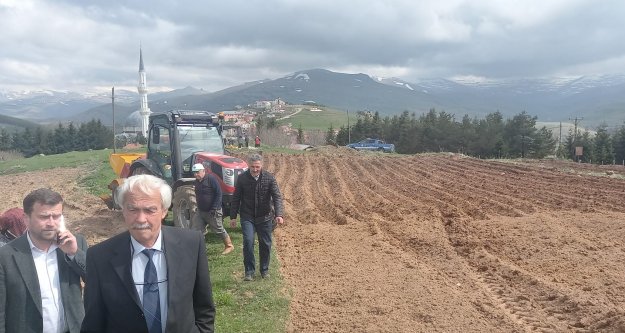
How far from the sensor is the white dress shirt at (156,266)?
2.30m

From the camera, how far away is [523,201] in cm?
1289

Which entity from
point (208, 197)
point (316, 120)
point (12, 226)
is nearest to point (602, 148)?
point (208, 197)

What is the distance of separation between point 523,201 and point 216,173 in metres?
8.26

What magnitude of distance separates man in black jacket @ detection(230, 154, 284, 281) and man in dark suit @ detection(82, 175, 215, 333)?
412cm

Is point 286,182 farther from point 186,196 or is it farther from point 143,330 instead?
point 143,330

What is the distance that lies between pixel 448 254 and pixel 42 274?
21.0 feet

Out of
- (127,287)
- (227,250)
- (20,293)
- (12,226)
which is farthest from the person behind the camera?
(227,250)

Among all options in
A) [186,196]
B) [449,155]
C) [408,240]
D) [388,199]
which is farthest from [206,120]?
[449,155]

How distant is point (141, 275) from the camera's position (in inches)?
90.9

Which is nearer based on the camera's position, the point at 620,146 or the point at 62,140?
the point at 620,146

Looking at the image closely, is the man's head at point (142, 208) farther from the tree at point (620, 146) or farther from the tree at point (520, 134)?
the tree at point (520, 134)

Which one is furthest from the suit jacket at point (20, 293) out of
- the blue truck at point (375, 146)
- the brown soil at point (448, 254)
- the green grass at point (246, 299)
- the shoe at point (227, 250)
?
the blue truck at point (375, 146)

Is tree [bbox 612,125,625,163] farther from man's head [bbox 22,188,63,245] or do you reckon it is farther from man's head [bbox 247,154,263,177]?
man's head [bbox 22,188,63,245]

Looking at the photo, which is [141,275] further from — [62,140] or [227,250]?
[62,140]
